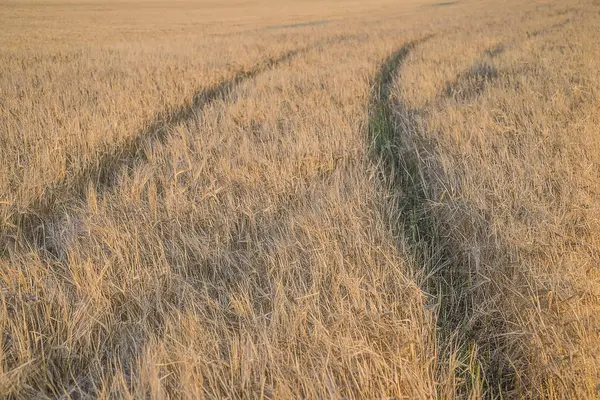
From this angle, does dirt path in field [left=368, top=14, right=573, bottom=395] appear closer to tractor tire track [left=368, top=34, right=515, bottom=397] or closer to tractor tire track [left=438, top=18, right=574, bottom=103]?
tractor tire track [left=368, top=34, right=515, bottom=397]

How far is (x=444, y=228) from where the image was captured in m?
2.24

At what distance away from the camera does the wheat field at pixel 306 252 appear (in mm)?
1274

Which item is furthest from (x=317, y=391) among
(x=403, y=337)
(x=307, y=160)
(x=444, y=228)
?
(x=307, y=160)

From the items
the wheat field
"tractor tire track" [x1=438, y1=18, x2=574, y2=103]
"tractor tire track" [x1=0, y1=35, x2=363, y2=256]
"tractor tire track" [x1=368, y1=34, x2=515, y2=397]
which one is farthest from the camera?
"tractor tire track" [x1=438, y1=18, x2=574, y2=103]

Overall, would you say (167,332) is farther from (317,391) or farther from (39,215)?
(39,215)

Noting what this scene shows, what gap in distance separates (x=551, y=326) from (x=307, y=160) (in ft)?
6.76

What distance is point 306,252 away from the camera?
1.88m

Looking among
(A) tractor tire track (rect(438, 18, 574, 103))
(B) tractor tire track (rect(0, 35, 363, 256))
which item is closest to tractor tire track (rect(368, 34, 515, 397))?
(A) tractor tire track (rect(438, 18, 574, 103))

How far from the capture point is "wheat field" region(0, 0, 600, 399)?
1274 mm

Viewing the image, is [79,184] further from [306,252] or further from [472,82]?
[472,82]

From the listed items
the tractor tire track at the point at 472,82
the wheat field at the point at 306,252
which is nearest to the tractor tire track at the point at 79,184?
the wheat field at the point at 306,252

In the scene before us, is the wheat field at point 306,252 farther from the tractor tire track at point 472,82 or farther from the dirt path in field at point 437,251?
the tractor tire track at point 472,82

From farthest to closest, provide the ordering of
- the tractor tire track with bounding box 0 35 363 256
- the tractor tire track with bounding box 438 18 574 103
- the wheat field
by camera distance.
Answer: the tractor tire track with bounding box 438 18 574 103
the tractor tire track with bounding box 0 35 363 256
the wheat field

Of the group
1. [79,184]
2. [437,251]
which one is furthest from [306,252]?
[79,184]
